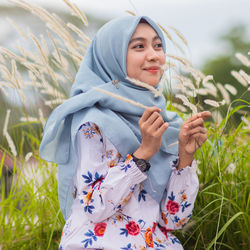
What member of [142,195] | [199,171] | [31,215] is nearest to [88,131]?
[142,195]

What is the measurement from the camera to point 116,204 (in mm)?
1547

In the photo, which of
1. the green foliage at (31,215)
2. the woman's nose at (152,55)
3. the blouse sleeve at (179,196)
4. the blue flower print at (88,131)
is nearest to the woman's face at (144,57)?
the woman's nose at (152,55)

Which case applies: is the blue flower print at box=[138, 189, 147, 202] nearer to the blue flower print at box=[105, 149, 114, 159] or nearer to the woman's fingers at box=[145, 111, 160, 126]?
the blue flower print at box=[105, 149, 114, 159]

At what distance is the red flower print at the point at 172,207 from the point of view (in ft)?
5.76

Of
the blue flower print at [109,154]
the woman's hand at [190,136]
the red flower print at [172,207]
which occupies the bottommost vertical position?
the red flower print at [172,207]

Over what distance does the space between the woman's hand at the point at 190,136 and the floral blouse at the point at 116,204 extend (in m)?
0.05

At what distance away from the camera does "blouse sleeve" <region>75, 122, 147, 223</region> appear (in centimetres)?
153

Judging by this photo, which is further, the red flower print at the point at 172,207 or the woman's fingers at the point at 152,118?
the red flower print at the point at 172,207

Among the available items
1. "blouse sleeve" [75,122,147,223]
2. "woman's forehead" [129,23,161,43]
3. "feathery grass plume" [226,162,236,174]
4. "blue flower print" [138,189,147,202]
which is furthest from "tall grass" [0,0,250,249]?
"blouse sleeve" [75,122,147,223]

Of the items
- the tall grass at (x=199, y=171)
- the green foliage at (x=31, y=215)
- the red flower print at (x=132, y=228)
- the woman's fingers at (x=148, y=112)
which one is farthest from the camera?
the green foliage at (x=31, y=215)

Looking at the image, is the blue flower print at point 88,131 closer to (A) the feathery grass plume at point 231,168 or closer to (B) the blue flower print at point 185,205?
(B) the blue flower print at point 185,205

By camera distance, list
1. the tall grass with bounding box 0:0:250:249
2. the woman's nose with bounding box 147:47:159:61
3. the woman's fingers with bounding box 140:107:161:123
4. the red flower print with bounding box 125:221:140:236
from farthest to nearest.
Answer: the tall grass with bounding box 0:0:250:249 → the woman's nose with bounding box 147:47:159:61 → the red flower print with bounding box 125:221:140:236 → the woman's fingers with bounding box 140:107:161:123

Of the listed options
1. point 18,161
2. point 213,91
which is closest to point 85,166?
point 213,91

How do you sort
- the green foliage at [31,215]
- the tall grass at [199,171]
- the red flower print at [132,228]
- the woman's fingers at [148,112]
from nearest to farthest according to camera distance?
the woman's fingers at [148,112] < the red flower print at [132,228] < the tall grass at [199,171] < the green foliage at [31,215]
